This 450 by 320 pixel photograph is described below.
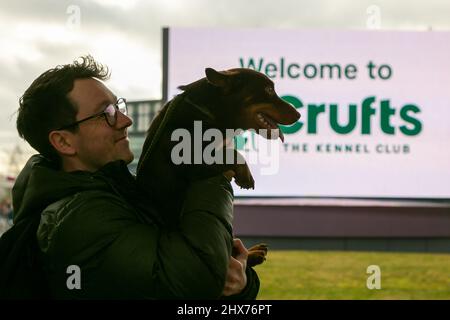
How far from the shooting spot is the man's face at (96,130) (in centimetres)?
154

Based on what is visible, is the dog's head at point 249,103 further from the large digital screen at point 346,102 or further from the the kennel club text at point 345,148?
the the kennel club text at point 345,148

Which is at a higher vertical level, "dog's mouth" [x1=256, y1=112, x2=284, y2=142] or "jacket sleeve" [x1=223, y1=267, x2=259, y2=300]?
"dog's mouth" [x1=256, y1=112, x2=284, y2=142]

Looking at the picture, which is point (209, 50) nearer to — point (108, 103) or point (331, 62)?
point (331, 62)

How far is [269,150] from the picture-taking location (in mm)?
2082

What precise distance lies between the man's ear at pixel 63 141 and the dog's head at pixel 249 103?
1.17 feet

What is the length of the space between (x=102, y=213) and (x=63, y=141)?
9.3 inches

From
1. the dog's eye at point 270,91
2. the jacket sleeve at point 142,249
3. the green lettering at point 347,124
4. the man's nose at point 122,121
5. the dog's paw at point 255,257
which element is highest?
the green lettering at point 347,124

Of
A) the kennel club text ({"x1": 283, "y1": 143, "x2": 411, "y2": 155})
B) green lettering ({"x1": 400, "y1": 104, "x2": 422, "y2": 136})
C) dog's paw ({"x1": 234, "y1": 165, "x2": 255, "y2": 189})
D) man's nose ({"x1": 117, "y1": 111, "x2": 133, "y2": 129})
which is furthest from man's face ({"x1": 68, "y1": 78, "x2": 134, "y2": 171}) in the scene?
green lettering ({"x1": 400, "y1": 104, "x2": 422, "y2": 136})

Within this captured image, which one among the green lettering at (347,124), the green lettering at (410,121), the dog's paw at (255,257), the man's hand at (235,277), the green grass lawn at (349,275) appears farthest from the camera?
the green lettering at (410,121)

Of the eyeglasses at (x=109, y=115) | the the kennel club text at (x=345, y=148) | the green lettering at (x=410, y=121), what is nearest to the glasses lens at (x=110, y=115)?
the eyeglasses at (x=109, y=115)

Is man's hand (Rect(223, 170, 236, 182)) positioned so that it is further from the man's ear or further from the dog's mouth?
the man's ear

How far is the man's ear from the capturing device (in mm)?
1544
